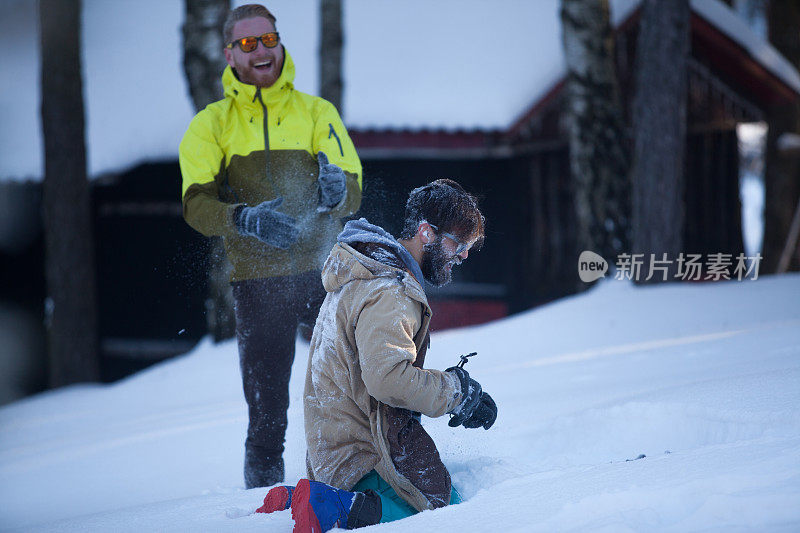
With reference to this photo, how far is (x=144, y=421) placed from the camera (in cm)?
427

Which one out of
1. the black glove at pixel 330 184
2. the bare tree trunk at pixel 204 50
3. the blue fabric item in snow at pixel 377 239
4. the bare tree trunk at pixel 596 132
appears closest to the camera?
the blue fabric item in snow at pixel 377 239

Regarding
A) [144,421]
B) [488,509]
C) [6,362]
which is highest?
[488,509]

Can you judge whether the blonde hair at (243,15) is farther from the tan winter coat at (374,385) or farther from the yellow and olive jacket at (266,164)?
the tan winter coat at (374,385)

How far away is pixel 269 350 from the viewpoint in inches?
111

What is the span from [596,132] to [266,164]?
157 inches

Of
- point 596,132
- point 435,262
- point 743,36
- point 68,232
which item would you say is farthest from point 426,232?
point 743,36

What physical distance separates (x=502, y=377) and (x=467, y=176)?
444 cm

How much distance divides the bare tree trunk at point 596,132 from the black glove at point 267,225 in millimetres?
4019

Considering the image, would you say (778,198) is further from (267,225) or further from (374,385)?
(374,385)

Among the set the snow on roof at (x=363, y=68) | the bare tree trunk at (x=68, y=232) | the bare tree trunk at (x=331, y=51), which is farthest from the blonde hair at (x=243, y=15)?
the bare tree trunk at (x=68, y=232)

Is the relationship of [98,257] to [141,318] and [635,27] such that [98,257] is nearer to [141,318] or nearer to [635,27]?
[141,318]

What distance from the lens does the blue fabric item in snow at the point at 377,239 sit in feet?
7.13

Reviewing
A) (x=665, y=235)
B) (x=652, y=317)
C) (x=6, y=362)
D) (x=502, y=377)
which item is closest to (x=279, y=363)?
(x=502, y=377)

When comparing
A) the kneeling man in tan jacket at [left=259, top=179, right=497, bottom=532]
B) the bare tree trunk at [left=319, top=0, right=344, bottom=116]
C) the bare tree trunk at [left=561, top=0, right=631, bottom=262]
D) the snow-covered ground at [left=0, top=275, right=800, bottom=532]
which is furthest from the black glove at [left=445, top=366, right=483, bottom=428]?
the bare tree trunk at [left=561, top=0, right=631, bottom=262]
